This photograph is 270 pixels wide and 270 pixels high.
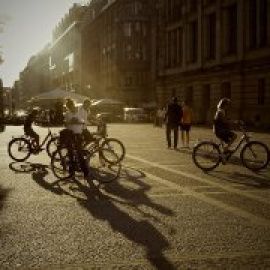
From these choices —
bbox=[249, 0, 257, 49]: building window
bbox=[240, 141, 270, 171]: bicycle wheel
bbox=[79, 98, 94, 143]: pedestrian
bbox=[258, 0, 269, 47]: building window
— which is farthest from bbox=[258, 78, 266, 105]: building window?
bbox=[79, 98, 94, 143]: pedestrian

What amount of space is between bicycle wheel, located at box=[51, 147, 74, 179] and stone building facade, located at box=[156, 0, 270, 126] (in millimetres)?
28381

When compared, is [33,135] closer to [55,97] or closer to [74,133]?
[74,133]

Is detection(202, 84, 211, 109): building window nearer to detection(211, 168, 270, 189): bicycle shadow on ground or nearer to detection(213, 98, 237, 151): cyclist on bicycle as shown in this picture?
detection(213, 98, 237, 151): cyclist on bicycle

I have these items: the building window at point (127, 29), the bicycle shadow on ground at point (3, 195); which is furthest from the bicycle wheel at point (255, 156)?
the building window at point (127, 29)

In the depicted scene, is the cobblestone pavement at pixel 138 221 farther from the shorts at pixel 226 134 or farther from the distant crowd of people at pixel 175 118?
the distant crowd of people at pixel 175 118

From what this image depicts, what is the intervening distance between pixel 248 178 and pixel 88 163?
341 cm

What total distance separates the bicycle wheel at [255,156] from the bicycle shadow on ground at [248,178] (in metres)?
0.24

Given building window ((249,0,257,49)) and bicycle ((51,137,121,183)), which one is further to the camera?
building window ((249,0,257,49))

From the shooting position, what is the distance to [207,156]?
45.7ft

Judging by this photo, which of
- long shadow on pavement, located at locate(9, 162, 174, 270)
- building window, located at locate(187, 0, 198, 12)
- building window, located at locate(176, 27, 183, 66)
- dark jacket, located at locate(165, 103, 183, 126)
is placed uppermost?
building window, located at locate(187, 0, 198, 12)

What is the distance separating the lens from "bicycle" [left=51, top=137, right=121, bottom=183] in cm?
1234

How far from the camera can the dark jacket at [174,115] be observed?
20.9 meters

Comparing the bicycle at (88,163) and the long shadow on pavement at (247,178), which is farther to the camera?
the bicycle at (88,163)

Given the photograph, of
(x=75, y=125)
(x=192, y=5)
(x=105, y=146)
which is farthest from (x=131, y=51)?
(x=75, y=125)
